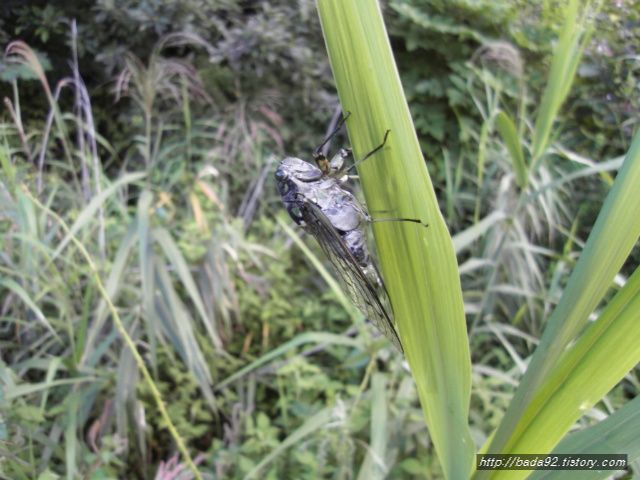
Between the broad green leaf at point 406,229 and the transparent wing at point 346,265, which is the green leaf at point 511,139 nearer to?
the transparent wing at point 346,265

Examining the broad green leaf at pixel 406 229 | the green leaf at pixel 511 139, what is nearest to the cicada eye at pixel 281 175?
the broad green leaf at pixel 406 229

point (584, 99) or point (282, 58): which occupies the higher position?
point (584, 99)

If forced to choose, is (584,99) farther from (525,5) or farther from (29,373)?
(29,373)

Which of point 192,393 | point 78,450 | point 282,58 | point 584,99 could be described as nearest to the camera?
point 78,450

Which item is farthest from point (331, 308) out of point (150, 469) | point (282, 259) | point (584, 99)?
point (584, 99)

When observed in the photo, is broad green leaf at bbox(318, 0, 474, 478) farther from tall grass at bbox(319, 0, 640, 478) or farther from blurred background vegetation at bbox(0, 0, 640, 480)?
blurred background vegetation at bbox(0, 0, 640, 480)
